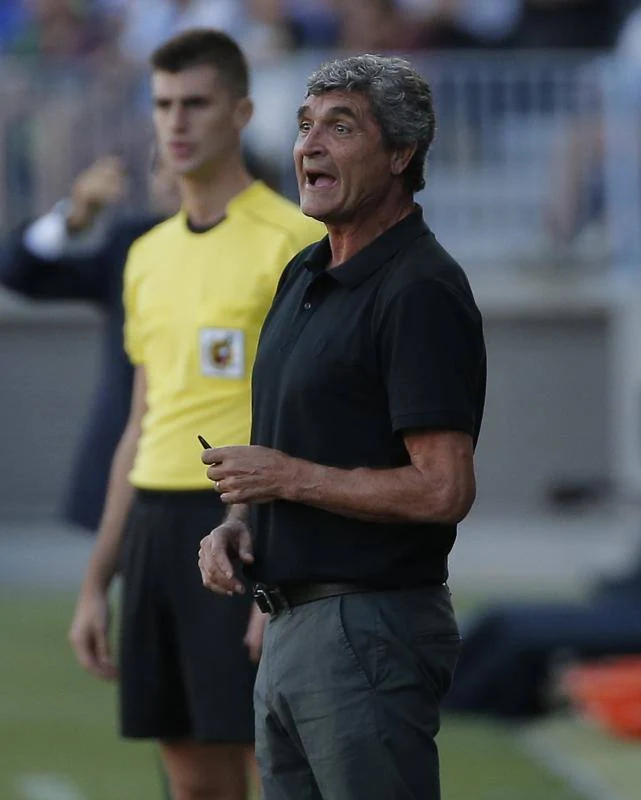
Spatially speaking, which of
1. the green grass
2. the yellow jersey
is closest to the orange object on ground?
the green grass

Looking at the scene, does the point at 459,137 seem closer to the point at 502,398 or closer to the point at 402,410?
the point at 502,398

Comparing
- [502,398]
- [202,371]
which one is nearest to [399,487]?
[202,371]

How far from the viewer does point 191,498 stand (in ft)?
15.6

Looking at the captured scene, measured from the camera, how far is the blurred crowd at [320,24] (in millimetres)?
15070

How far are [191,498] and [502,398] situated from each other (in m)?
10.5

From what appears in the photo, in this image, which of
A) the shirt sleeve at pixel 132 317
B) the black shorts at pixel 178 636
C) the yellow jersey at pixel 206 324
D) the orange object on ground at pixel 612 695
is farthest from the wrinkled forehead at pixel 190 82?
the orange object on ground at pixel 612 695

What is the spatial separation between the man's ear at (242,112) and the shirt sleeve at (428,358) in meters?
1.53

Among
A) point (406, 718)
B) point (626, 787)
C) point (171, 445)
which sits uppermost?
point (171, 445)

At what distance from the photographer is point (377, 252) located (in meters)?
3.67

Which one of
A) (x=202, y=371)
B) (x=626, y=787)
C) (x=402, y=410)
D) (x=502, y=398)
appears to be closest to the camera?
(x=402, y=410)

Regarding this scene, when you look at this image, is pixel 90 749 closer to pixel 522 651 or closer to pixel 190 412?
pixel 522 651

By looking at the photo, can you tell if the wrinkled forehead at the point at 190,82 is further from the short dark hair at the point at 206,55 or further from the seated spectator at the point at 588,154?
the seated spectator at the point at 588,154

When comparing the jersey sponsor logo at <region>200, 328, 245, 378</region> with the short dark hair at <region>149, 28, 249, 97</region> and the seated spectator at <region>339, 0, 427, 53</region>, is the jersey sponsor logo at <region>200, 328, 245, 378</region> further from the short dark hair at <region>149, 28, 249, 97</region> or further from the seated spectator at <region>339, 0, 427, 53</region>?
the seated spectator at <region>339, 0, 427, 53</region>

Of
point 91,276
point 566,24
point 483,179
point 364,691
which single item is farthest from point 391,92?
point 566,24
